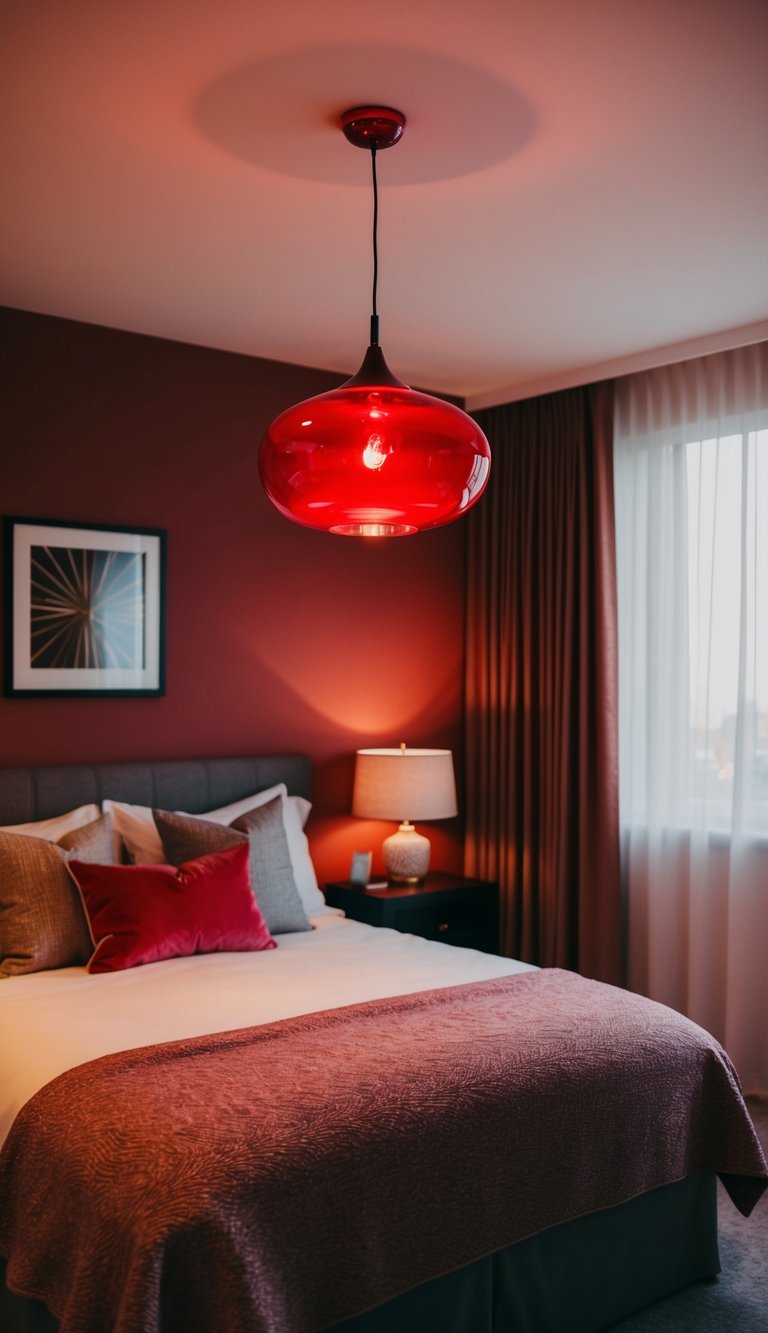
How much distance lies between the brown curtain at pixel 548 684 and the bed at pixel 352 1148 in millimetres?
1379

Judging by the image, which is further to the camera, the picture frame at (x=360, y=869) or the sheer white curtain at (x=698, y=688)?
the picture frame at (x=360, y=869)

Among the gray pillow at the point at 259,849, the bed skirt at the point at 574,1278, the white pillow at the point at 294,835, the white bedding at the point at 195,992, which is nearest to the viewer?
the bed skirt at the point at 574,1278

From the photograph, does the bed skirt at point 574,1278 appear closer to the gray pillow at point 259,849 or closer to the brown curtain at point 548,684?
the gray pillow at point 259,849

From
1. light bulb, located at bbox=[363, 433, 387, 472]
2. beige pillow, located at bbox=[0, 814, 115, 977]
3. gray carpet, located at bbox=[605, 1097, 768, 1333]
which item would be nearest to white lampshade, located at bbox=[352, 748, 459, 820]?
beige pillow, located at bbox=[0, 814, 115, 977]

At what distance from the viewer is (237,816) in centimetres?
410

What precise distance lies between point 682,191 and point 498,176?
48cm

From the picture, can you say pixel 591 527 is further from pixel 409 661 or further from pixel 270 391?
pixel 270 391

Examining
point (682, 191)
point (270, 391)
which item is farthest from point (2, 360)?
point (682, 191)

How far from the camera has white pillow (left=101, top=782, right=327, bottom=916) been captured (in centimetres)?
380

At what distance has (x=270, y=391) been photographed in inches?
180

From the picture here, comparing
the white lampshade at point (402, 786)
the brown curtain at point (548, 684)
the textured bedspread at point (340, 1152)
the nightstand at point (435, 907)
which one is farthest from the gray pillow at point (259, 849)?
the brown curtain at point (548, 684)

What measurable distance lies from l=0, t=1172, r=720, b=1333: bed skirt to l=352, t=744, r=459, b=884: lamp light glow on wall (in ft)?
6.25

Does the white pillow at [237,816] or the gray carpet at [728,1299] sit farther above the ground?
the white pillow at [237,816]

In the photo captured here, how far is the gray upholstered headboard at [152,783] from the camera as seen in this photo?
3.79 metres
